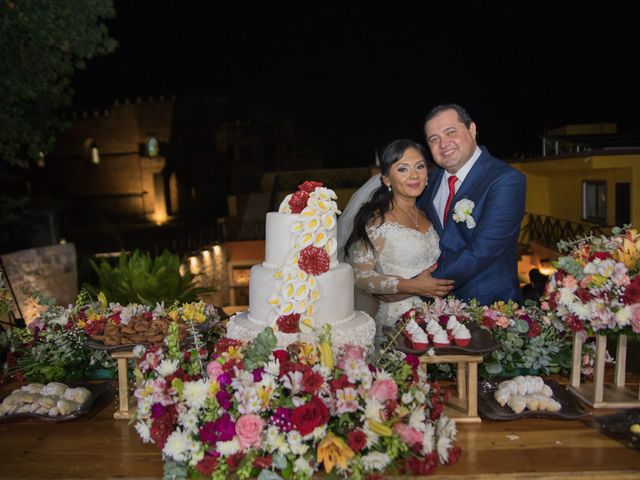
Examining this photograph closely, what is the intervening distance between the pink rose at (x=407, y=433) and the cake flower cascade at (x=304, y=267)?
0.81m

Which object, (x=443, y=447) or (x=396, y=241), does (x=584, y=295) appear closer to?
(x=443, y=447)

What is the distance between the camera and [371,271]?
4.45 m

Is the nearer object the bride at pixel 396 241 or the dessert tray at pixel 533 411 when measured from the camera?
the dessert tray at pixel 533 411

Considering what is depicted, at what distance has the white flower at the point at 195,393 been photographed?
2.79 meters

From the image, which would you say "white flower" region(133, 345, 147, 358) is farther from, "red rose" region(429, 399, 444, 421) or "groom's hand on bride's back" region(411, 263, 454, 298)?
"groom's hand on bride's back" region(411, 263, 454, 298)

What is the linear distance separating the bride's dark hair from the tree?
7.10 meters

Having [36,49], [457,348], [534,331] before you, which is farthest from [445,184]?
[36,49]

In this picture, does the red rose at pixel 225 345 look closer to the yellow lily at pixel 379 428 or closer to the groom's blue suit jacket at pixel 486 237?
the yellow lily at pixel 379 428

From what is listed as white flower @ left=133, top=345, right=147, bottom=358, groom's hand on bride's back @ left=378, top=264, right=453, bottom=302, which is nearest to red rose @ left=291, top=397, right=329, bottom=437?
white flower @ left=133, top=345, right=147, bottom=358

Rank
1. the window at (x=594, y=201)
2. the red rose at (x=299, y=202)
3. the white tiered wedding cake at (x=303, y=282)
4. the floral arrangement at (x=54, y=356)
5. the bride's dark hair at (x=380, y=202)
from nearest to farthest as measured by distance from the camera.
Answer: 1. the white tiered wedding cake at (x=303, y=282)
2. the red rose at (x=299, y=202)
3. the bride's dark hair at (x=380, y=202)
4. the floral arrangement at (x=54, y=356)
5. the window at (x=594, y=201)

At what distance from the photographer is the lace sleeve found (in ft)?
14.4

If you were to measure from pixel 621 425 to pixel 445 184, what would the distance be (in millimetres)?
2401

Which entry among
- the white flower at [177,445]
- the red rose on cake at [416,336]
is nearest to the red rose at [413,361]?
the red rose on cake at [416,336]

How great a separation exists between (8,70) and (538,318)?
9194 millimetres
